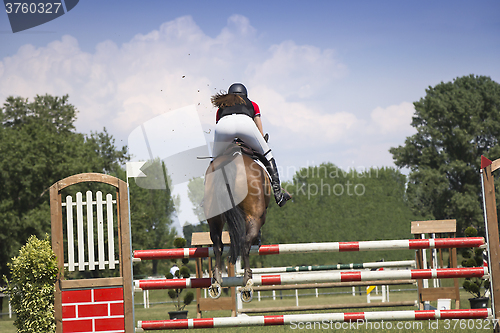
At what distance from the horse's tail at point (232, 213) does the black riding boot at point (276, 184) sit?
24.0 inches

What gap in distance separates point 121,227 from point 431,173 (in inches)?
1403

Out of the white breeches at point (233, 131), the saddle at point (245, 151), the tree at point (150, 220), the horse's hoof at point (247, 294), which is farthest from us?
the tree at point (150, 220)

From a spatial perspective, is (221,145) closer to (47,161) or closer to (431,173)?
(47,161)

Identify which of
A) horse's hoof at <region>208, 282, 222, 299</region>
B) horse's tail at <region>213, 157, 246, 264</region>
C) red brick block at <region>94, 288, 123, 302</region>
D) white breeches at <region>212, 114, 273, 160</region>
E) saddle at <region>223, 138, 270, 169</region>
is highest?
white breeches at <region>212, 114, 273, 160</region>

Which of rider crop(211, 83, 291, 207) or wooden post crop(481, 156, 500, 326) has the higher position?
rider crop(211, 83, 291, 207)

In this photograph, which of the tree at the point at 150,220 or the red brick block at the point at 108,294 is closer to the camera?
the red brick block at the point at 108,294

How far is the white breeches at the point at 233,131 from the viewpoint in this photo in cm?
470

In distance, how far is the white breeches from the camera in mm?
4703

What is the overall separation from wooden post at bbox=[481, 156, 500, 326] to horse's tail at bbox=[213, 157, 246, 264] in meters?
2.90

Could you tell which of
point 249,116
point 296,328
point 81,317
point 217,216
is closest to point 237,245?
point 217,216

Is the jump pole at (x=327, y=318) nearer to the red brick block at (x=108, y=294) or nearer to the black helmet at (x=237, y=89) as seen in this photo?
the red brick block at (x=108, y=294)

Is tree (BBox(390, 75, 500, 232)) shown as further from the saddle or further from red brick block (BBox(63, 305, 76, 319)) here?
red brick block (BBox(63, 305, 76, 319))

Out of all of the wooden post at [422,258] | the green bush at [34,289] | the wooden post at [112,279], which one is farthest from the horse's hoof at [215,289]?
the wooden post at [422,258]

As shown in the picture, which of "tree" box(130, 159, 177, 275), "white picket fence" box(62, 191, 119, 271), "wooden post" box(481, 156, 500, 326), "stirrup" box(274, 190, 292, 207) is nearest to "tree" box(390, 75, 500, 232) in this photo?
"tree" box(130, 159, 177, 275)
